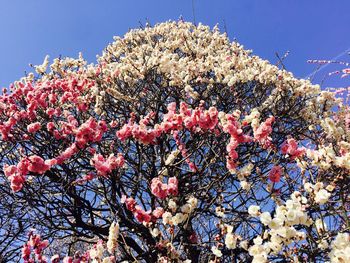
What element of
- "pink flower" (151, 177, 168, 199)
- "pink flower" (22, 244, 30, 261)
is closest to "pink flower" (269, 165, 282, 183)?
"pink flower" (151, 177, 168, 199)

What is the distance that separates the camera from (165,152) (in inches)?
258

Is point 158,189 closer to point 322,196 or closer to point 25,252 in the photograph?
point 322,196

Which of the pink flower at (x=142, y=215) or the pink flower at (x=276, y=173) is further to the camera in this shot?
the pink flower at (x=142, y=215)

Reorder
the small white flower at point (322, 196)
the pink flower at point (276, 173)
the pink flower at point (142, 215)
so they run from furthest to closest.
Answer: the pink flower at point (142, 215), the pink flower at point (276, 173), the small white flower at point (322, 196)

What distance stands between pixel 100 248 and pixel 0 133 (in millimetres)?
2917

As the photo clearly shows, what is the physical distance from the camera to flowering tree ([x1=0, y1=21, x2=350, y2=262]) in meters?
4.64

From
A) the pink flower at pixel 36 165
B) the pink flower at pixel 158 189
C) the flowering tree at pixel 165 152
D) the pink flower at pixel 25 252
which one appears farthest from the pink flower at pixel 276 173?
the pink flower at pixel 25 252

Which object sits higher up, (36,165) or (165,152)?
(165,152)

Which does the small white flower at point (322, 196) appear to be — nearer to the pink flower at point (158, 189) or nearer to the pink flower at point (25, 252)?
the pink flower at point (158, 189)

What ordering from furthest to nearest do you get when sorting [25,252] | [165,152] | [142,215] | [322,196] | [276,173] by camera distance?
1. [165,152]
2. [25,252]
3. [142,215]
4. [276,173]
5. [322,196]

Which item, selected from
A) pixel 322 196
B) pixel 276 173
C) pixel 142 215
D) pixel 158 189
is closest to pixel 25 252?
pixel 142 215

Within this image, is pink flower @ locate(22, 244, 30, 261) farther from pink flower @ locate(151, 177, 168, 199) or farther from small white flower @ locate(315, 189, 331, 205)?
small white flower @ locate(315, 189, 331, 205)

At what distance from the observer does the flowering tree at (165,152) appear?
15.2ft

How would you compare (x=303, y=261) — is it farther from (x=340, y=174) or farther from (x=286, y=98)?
(x=286, y=98)
